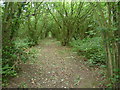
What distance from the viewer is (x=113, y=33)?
2945 millimetres

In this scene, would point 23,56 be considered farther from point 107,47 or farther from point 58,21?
point 58,21

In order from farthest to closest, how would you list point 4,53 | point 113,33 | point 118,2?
point 4,53 < point 113,33 < point 118,2

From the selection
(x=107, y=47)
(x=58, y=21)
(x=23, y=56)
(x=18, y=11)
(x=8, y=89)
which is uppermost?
(x=58, y=21)

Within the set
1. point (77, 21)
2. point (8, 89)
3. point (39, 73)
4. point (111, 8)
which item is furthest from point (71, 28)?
point (8, 89)

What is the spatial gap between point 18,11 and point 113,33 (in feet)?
11.1

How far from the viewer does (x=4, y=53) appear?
11.6 feet

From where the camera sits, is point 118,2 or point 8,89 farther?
point 8,89

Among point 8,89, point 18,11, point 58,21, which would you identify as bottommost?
point 8,89

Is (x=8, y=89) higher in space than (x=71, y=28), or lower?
lower

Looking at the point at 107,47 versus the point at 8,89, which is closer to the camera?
the point at 107,47

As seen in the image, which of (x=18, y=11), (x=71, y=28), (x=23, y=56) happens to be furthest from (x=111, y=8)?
(x=71, y=28)

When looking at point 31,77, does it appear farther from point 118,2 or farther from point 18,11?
point 118,2

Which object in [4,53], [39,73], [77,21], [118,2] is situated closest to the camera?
[118,2]

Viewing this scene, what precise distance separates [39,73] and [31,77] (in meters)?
0.48
